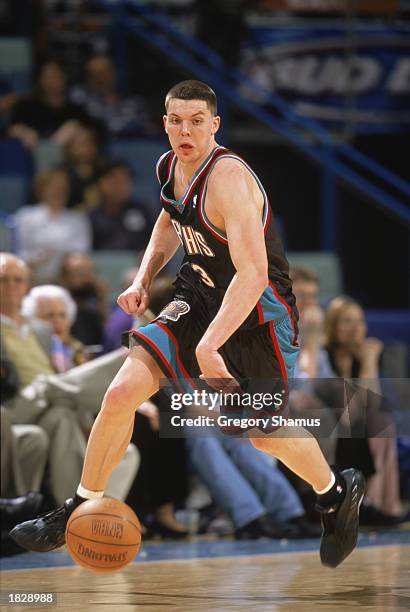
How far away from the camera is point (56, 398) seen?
6.38 meters

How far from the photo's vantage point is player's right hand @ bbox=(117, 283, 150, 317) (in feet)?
15.1

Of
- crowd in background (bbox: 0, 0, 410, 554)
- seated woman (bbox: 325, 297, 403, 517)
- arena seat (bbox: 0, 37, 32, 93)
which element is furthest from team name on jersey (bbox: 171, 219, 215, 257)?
arena seat (bbox: 0, 37, 32, 93)

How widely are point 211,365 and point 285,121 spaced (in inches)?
280

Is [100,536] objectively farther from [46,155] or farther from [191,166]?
[46,155]

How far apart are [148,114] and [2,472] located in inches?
222

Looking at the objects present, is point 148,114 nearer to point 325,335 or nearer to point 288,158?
point 288,158

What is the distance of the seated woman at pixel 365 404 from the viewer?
22.2ft

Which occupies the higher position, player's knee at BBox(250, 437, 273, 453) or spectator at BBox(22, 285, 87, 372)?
player's knee at BBox(250, 437, 273, 453)

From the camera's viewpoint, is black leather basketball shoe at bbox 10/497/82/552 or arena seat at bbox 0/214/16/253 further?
arena seat at bbox 0/214/16/253

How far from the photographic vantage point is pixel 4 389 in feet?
20.1

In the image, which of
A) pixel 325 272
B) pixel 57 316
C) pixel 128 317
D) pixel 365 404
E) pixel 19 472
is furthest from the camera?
pixel 325 272

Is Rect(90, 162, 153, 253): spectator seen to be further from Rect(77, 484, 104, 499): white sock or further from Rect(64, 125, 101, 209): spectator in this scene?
Rect(77, 484, 104, 499): white sock

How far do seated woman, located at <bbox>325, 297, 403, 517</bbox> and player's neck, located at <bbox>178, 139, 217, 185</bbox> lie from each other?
221cm

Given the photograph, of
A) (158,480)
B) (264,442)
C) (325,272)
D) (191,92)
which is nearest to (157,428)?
(158,480)
